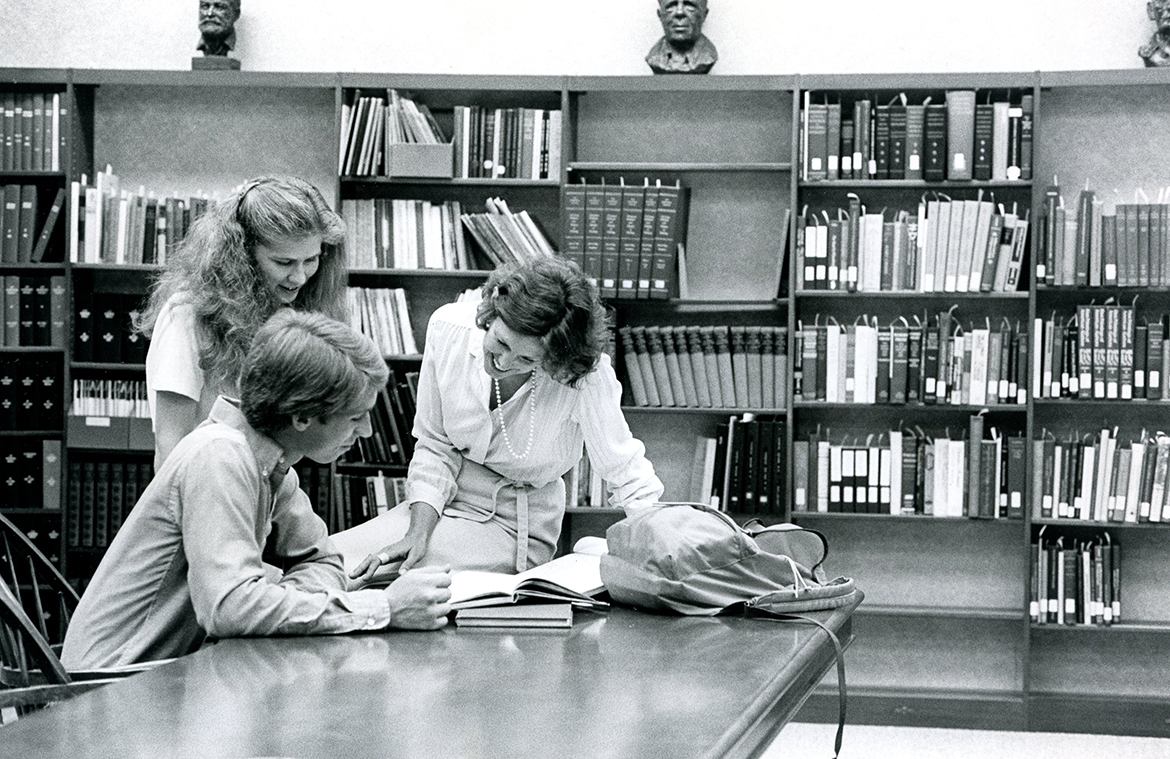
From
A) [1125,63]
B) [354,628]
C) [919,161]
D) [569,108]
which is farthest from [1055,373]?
[354,628]

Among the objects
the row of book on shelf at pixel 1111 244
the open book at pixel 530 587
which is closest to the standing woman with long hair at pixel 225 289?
the open book at pixel 530 587

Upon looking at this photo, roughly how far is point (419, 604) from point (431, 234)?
309cm

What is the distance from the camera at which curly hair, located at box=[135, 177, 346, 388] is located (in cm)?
246

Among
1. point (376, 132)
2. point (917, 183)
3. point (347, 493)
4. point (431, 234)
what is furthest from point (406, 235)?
point (917, 183)

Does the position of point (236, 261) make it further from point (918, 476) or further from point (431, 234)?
point (918, 476)

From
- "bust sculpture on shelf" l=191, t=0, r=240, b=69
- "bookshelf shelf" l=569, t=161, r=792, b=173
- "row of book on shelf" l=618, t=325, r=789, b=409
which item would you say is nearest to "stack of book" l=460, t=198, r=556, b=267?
"bookshelf shelf" l=569, t=161, r=792, b=173

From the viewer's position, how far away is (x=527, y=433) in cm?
281

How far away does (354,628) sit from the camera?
190cm

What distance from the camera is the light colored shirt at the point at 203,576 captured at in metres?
1.82

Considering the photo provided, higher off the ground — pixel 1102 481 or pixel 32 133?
pixel 32 133

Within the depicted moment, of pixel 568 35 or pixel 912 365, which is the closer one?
pixel 912 365

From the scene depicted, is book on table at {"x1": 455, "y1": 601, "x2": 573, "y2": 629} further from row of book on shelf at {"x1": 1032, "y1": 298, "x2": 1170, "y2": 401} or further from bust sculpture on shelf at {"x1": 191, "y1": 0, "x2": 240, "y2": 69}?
bust sculpture on shelf at {"x1": 191, "y1": 0, "x2": 240, "y2": 69}

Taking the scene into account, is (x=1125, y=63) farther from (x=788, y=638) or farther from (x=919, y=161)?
(x=788, y=638)

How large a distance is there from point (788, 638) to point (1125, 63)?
3.69 metres
